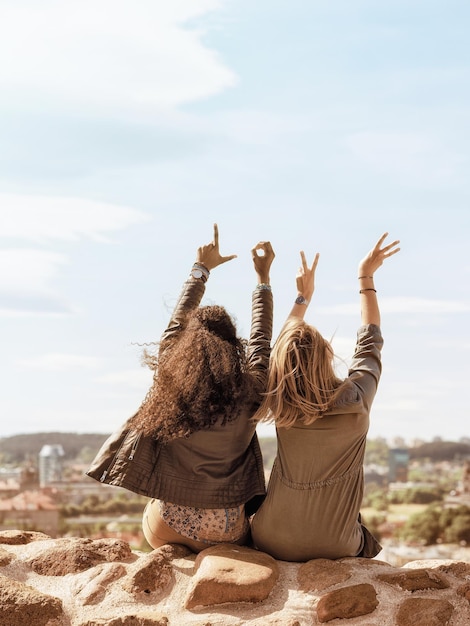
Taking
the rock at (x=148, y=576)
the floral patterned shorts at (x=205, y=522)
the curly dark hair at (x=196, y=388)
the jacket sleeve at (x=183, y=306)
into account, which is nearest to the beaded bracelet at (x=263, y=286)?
the jacket sleeve at (x=183, y=306)

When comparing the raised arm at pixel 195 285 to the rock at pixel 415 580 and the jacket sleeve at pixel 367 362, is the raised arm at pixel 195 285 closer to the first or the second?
the jacket sleeve at pixel 367 362

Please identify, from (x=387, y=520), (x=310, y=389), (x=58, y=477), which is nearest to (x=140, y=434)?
(x=310, y=389)

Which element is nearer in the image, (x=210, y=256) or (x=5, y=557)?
(x=5, y=557)

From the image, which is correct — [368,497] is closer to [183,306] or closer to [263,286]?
[263,286]

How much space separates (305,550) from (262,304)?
109cm

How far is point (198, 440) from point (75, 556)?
79 centimetres

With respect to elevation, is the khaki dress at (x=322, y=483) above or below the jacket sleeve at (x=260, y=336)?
below

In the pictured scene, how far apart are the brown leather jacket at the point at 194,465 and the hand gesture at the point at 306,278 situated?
589 mm

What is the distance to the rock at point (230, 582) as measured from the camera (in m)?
3.40

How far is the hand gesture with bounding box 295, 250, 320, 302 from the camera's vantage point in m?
4.13

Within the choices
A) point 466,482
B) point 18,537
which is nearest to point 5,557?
point 18,537

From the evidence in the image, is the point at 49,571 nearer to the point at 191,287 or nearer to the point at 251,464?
the point at 251,464

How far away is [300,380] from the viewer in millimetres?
3482

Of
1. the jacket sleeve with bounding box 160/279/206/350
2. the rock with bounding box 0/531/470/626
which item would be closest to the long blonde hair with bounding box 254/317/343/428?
the jacket sleeve with bounding box 160/279/206/350
